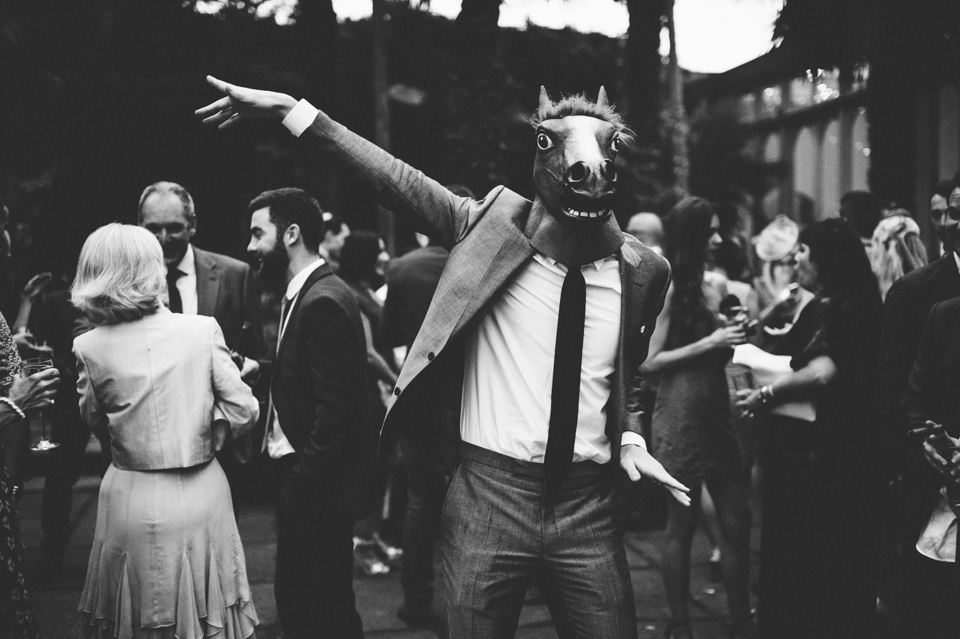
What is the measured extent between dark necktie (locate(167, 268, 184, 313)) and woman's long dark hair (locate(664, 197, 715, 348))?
246 centimetres

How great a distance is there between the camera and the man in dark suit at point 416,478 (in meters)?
5.25

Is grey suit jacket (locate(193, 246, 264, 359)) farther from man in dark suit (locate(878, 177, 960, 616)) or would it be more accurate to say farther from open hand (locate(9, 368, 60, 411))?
man in dark suit (locate(878, 177, 960, 616))

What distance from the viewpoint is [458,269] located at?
297cm

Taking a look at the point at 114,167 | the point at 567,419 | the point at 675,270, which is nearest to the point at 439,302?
the point at 567,419

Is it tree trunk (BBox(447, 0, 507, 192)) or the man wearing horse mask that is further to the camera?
tree trunk (BBox(447, 0, 507, 192))

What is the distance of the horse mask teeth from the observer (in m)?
2.81

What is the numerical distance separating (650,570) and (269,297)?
3106mm

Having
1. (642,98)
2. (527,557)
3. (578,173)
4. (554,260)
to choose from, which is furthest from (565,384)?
(642,98)

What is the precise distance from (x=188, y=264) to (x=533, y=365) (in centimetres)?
242

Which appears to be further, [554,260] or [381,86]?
[381,86]

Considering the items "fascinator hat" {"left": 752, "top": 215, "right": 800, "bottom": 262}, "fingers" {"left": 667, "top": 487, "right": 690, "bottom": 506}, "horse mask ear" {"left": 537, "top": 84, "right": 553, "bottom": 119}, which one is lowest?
"fingers" {"left": 667, "top": 487, "right": 690, "bottom": 506}

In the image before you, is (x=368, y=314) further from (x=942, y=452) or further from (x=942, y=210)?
(x=942, y=452)

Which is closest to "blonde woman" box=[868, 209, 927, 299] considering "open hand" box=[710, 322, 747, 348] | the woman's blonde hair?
"open hand" box=[710, 322, 747, 348]

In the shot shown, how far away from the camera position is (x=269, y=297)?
5047mm
